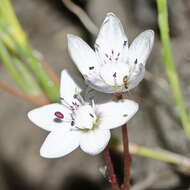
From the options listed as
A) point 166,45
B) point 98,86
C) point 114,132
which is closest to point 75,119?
point 98,86

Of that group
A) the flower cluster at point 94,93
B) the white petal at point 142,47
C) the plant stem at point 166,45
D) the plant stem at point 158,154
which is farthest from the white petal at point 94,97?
the plant stem at point 158,154

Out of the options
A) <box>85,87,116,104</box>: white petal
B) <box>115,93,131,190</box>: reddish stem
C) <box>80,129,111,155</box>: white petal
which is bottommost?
<box>115,93,131,190</box>: reddish stem

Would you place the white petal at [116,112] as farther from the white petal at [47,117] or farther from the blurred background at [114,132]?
the blurred background at [114,132]

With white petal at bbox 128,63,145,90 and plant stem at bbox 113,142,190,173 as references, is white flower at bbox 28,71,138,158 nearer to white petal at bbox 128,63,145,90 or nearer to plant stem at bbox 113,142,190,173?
white petal at bbox 128,63,145,90

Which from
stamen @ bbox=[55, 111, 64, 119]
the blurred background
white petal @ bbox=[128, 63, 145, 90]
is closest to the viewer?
white petal @ bbox=[128, 63, 145, 90]

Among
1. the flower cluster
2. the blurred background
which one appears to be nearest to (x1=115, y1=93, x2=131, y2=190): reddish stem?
the flower cluster

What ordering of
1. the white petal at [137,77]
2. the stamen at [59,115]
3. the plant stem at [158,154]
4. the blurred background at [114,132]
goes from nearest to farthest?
the white petal at [137,77]
the stamen at [59,115]
the plant stem at [158,154]
the blurred background at [114,132]

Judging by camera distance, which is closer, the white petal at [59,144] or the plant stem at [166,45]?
the white petal at [59,144]

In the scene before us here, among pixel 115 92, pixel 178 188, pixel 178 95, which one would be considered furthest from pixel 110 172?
pixel 178 188
